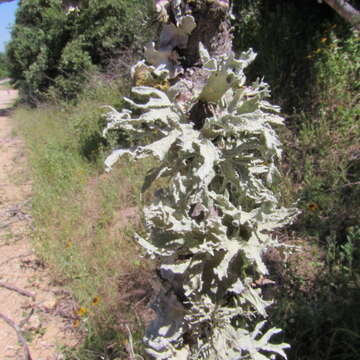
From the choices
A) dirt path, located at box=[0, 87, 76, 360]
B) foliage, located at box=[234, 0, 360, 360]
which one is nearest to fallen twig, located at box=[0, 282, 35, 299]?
dirt path, located at box=[0, 87, 76, 360]

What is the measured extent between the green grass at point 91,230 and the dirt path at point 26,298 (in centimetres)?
15

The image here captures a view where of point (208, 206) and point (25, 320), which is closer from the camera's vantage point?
point (208, 206)

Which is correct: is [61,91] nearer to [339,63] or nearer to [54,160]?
[54,160]

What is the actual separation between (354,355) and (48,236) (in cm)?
318

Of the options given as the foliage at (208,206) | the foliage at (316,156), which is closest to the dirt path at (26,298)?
the foliage at (316,156)

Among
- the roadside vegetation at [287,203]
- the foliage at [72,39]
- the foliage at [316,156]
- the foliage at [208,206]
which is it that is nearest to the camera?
the foliage at [208,206]

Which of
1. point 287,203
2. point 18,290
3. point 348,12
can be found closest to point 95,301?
point 18,290

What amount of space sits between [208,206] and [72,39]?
9.55 metres

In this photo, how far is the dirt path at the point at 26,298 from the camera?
108 inches

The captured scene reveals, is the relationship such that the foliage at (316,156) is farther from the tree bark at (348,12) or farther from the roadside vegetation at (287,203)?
the tree bark at (348,12)

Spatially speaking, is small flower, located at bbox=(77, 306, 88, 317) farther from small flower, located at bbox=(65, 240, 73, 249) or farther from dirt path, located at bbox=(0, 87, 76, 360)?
small flower, located at bbox=(65, 240, 73, 249)

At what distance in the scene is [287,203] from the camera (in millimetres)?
3115

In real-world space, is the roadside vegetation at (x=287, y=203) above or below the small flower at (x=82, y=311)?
above

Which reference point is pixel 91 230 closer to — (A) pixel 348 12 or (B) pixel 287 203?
(B) pixel 287 203
